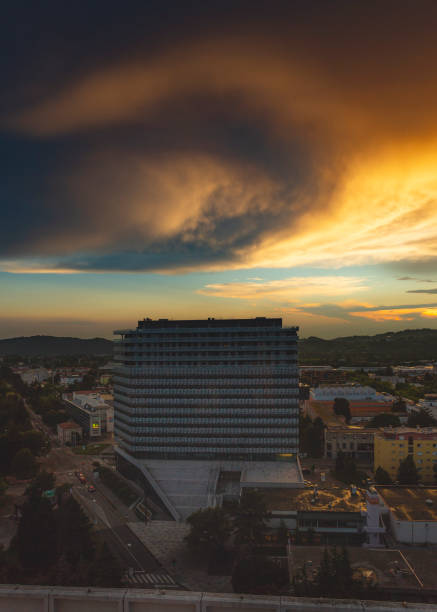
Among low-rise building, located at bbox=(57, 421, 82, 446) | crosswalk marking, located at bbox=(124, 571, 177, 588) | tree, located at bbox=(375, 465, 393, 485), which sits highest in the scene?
tree, located at bbox=(375, 465, 393, 485)

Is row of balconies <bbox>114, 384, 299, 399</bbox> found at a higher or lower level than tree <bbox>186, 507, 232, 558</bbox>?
higher

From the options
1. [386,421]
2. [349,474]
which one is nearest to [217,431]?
[349,474]

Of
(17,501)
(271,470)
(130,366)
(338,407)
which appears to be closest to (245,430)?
(271,470)

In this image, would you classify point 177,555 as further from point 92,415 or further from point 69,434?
point 92,415

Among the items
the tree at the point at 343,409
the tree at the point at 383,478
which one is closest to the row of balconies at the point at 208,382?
the tree at the point at 383,478

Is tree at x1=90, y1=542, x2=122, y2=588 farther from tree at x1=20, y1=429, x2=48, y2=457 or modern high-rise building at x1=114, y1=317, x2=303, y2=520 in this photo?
tree at x1=20, y1=429, x2=48, y2=457

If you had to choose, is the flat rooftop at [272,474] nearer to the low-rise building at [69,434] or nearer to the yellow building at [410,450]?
the yellow building at [410,450]

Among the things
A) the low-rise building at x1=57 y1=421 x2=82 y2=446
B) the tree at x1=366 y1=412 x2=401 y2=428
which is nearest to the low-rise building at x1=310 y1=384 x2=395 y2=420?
the tree at x1=366 y1=412 x2=401 y2=428
